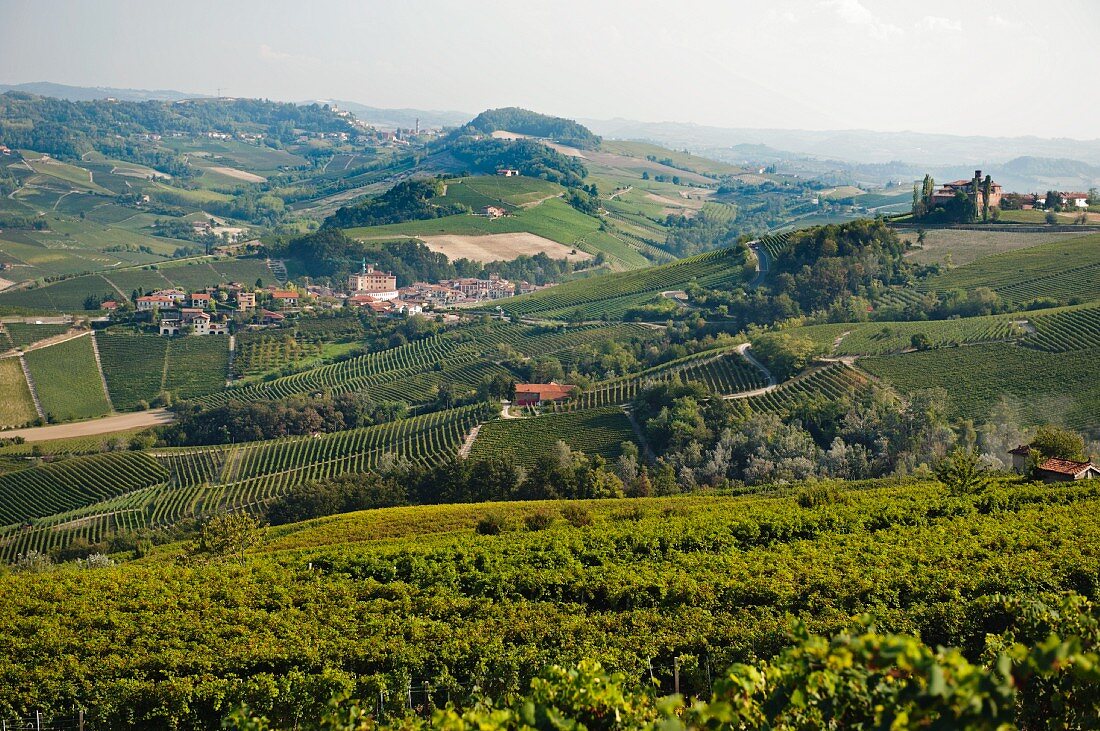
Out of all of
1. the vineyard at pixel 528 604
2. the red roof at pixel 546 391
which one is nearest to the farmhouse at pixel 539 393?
the red roof at pixel 546 391

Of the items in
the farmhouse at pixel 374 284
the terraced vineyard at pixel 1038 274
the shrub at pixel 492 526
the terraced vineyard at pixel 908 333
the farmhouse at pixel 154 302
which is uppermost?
Result: the terraced vineyard at pixel 1038 274

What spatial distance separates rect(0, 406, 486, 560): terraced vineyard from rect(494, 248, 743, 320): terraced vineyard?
3371 cm

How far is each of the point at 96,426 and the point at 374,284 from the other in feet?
178

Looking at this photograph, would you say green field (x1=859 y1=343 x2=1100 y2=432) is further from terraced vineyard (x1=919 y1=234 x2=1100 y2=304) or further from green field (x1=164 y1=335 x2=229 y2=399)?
green field (x1=164 y1=335 x2=229 y2=399)

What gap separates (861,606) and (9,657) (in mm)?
17308

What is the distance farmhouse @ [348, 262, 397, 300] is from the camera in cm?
11756

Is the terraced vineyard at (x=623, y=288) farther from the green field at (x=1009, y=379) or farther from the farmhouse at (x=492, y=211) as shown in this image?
A: the farmhouse at (x=492, y=211)

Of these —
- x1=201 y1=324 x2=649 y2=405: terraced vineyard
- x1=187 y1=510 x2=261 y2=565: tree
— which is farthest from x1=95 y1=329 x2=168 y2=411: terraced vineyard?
x1=187 y1=510 x2=261 y2=565: tree

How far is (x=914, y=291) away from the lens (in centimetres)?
7312

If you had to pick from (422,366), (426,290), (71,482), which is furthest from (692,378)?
(426,290)

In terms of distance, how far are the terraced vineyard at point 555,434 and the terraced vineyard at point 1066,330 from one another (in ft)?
77.8

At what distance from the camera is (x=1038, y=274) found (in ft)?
223

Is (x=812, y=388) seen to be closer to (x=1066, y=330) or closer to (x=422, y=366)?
(x=1066, y=330)

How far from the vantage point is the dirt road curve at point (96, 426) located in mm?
66938
